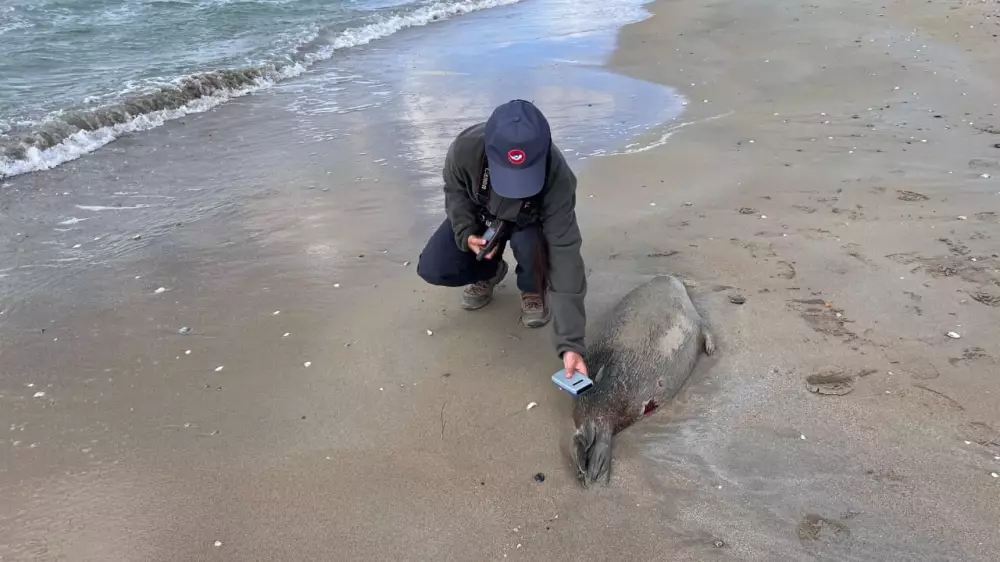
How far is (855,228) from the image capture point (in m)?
4.63

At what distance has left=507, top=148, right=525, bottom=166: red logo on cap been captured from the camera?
254cm

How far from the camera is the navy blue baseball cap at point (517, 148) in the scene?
2533 mm

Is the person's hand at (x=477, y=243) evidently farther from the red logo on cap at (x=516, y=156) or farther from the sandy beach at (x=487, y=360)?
the red logo on cap at (x=516, y=156)

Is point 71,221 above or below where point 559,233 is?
below

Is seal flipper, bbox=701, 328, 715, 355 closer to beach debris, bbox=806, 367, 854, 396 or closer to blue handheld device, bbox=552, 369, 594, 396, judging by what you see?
beach debris, bbox=806, 367, 854, 396

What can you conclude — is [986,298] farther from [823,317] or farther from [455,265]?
[455,265]

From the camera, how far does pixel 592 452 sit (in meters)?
2.88

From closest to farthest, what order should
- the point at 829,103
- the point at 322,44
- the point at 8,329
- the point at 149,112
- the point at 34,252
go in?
the point at 8,329
the point at 34,252
the point at 829,103
the point at 149,112
the point at 322,44

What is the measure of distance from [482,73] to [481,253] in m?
6.73

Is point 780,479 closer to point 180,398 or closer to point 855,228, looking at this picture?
point 855,228

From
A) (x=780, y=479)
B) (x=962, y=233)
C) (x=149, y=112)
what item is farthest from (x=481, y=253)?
(x=149, y=112)

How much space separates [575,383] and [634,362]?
0.54 m

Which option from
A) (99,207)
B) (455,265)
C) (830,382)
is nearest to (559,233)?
(455,265)

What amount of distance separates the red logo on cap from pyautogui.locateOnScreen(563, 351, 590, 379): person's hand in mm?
935
